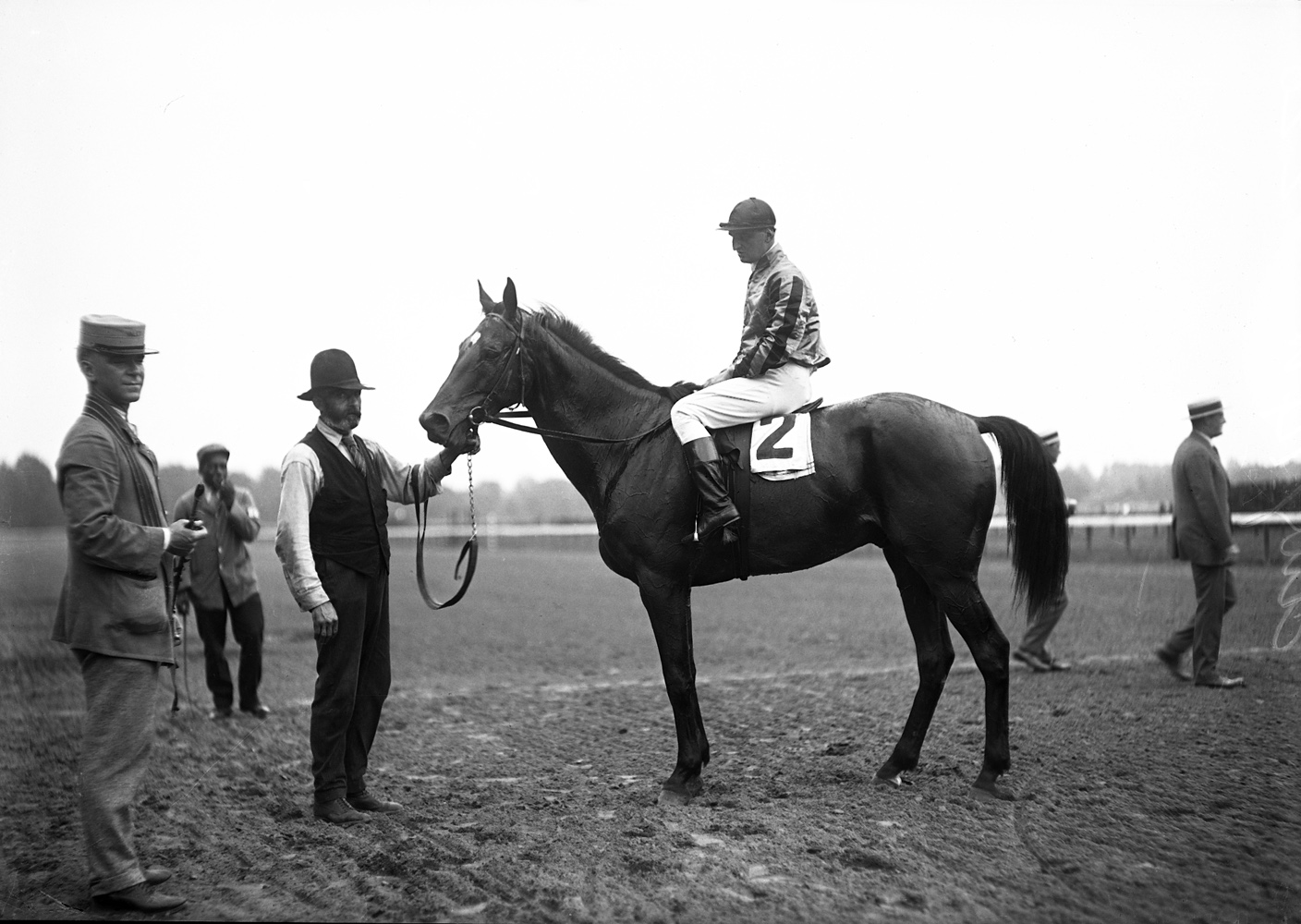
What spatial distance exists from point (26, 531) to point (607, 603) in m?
9.78

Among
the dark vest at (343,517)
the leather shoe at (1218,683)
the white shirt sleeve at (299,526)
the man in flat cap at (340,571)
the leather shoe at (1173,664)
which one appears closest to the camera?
the white shirt sleeve at (299,526)

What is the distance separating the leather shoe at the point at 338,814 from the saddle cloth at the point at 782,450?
262 cm

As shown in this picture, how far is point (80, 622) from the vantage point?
3564 millimetres

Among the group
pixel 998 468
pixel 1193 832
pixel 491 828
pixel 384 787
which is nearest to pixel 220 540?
pixel 384 787

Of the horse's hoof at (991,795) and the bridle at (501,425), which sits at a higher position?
the bridle at (501,425)

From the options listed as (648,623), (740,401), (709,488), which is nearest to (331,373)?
(709,488)

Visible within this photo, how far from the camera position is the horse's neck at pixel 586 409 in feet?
17.4

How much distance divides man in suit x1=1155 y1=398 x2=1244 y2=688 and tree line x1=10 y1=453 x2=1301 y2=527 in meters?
0.66

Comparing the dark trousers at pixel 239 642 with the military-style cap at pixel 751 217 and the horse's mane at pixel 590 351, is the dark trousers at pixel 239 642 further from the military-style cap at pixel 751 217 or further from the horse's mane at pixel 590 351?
the military-style cap at pixel 751 217

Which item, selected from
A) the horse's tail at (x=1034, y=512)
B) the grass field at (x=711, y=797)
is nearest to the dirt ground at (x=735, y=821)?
the grass field at (x=711, y=797)

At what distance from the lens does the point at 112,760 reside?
3.57 metres

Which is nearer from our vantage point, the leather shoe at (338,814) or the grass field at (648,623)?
the leather shoe at (338,814)

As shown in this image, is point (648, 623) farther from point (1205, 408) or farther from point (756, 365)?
point (756, 365)

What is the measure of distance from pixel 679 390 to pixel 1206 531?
15.8 ft
